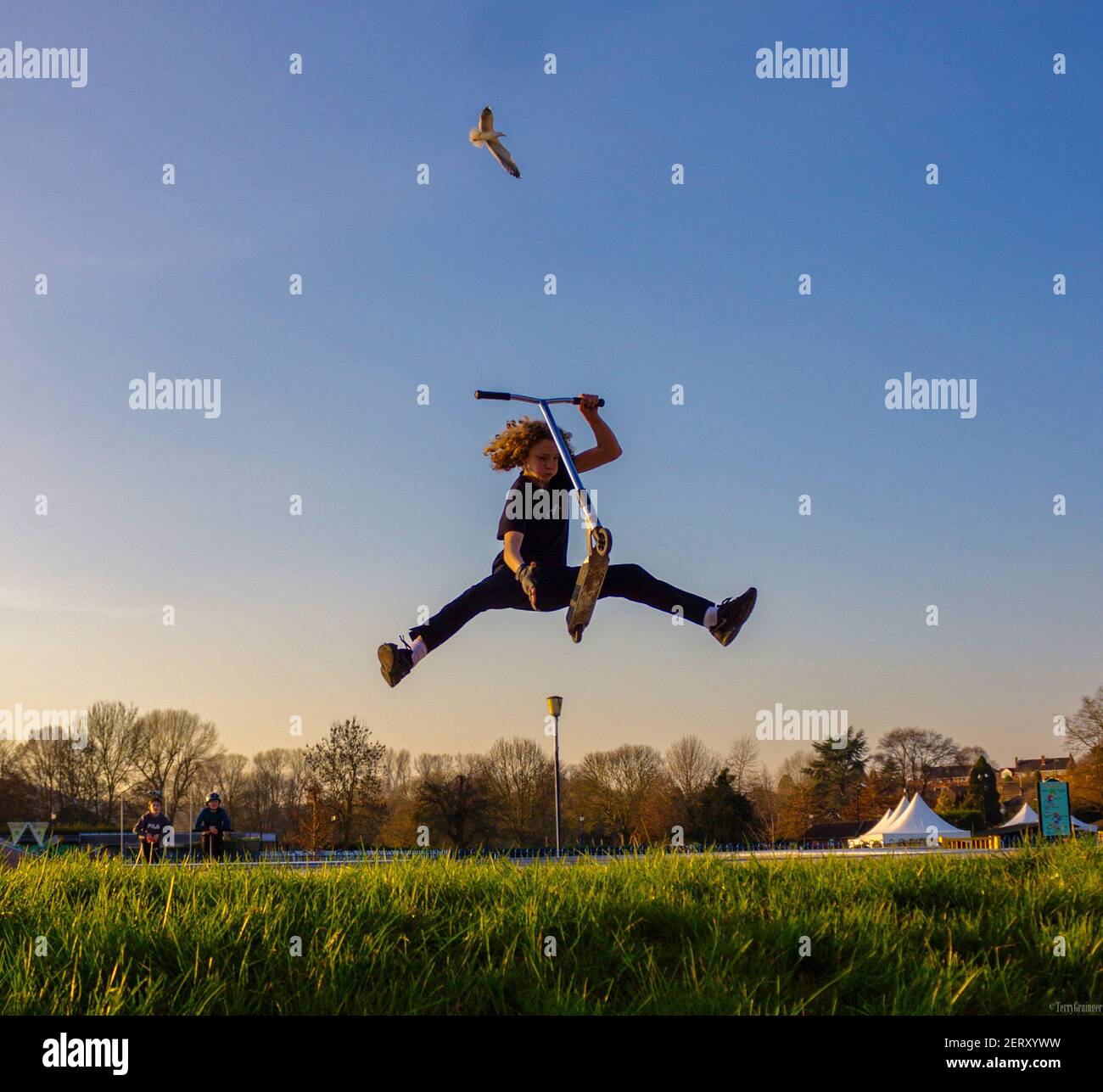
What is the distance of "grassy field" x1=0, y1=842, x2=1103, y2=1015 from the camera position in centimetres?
607

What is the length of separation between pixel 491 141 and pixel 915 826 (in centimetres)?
Result: 4464

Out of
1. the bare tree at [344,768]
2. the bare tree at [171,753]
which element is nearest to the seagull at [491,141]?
the bare tree at [344,768]

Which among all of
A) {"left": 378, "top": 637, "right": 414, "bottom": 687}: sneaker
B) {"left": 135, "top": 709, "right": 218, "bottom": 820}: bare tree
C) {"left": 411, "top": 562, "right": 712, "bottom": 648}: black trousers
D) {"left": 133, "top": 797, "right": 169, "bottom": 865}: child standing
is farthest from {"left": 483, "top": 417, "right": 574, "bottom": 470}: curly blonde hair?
{"left": 135, "top": 709, "right": 218, "bottom": 820}: bare tree

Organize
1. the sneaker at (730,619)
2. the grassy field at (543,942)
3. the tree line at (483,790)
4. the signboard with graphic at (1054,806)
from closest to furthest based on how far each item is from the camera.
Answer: the grassy field at (543,942), the sneaker at (730,619), the signboard with graphic at (1054,806), the tree line at (483,790)

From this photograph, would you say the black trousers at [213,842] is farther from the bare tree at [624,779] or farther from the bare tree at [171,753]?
the bare tree at [171,753]

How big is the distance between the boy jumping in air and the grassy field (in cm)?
179

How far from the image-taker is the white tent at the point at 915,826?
1742 inches

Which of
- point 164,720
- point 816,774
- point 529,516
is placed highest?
point 529,516

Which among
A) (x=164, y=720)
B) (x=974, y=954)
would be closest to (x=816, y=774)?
(x=164, y=720)

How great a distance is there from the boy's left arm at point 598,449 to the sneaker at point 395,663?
68.2 inches

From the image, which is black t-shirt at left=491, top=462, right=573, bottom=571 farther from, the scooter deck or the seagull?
the seagull
